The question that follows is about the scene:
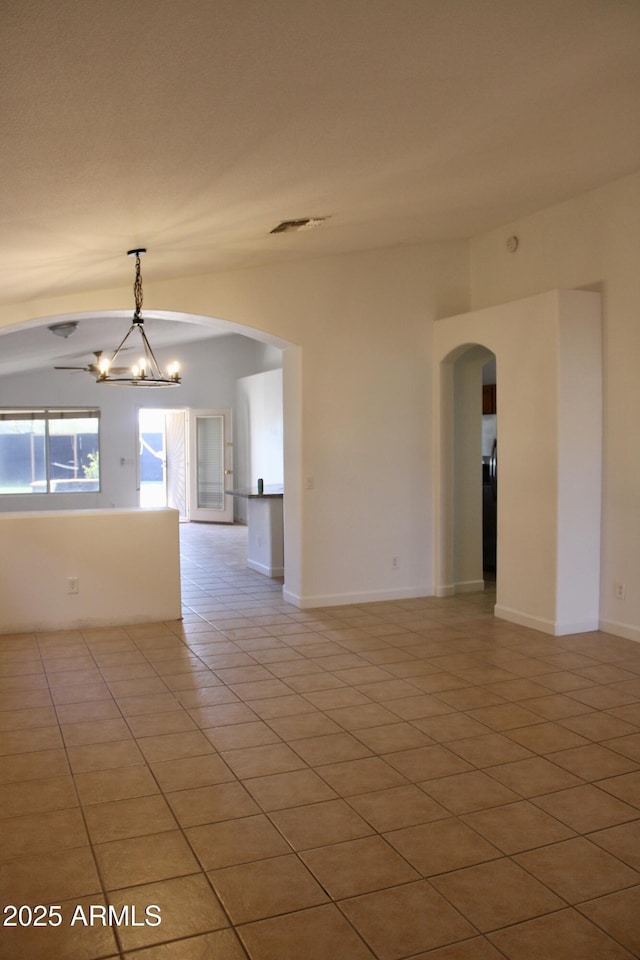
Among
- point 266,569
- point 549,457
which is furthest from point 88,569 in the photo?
point 549,457

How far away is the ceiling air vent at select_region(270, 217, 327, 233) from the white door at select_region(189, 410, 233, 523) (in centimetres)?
825

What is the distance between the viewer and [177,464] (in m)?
13.4

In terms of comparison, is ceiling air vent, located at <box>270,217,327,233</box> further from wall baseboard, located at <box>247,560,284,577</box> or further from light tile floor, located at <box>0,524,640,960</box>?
wall baseboard, located at <box>247,560,284,577</box>

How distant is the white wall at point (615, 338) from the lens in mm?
5207

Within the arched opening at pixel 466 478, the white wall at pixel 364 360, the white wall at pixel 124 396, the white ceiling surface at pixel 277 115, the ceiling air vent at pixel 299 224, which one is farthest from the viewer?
the white wall at pixel 124 396

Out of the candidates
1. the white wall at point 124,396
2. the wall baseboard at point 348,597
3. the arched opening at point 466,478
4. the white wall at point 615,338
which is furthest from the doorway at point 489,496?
the white wall at point 124,396

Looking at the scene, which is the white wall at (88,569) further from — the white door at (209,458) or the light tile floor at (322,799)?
the white door at (209,458)

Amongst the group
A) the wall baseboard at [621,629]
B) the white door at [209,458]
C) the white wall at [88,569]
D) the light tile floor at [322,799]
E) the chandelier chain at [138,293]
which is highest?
the chandelier chain at [138,293]

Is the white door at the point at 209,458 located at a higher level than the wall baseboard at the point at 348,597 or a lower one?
higher

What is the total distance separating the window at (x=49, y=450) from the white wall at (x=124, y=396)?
0.49 ft

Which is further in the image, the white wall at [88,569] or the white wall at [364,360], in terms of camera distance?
the white wall at [364,360]

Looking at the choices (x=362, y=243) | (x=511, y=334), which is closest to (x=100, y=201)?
(x=362, y=243)

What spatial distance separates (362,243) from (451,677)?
3.34 meters

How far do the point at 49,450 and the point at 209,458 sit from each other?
2.53 metres
